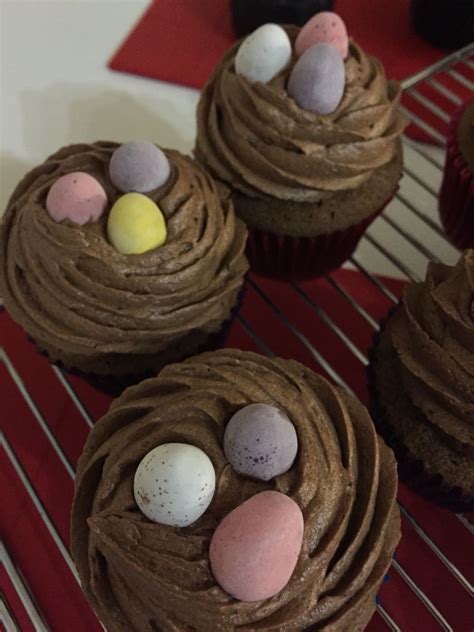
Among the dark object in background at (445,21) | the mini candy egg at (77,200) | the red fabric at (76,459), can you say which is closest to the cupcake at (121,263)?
the mini candy egg at (77,200)

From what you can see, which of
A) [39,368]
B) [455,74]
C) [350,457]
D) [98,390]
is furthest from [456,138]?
[39,368]

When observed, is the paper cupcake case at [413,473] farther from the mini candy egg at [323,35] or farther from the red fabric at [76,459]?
the mini candy egg at [323,35]

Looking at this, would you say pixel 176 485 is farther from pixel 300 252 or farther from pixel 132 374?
pixel 300 252

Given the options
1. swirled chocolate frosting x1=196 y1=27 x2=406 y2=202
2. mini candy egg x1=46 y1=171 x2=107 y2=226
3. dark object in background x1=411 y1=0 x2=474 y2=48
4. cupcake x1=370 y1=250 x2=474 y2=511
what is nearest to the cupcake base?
swirled chocolate frosting x1=196 y1=27 x2=406 y2=202

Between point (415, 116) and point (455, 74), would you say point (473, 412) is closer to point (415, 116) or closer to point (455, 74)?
point (415, 116)

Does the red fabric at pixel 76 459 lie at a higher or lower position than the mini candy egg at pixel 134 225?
lower

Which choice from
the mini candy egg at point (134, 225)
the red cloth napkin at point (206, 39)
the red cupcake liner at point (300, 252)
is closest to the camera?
the mini candy egg at point (134, 225)

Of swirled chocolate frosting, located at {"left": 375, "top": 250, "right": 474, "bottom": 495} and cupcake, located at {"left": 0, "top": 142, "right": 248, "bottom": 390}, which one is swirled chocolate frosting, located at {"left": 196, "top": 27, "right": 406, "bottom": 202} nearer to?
cupcake, located at {"left": 0, "top": 142, "right": 248, "bottom": 390}
